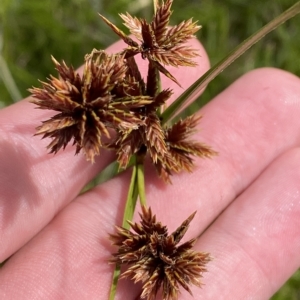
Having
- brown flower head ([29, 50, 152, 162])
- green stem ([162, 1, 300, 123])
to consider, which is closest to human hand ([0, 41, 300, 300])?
green stem ([162, 1, 300, 123])

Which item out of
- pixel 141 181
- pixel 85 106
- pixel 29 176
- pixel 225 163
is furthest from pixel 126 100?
pixel 225 163

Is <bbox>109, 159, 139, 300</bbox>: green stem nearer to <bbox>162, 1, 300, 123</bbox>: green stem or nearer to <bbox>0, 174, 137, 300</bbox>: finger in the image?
<bbox>0, 174, 137, 300</bbox>: finger

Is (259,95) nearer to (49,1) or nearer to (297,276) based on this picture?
(297,276)

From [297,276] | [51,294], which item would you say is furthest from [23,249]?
[297,276]

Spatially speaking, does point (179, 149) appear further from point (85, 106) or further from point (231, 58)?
point (85, 106)

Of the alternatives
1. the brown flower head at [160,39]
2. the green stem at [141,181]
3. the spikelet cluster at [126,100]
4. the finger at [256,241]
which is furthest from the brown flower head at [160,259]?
the brown flower head at [160,39]

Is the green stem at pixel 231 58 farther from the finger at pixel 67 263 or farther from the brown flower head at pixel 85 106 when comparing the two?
the finger at pixel 67 263

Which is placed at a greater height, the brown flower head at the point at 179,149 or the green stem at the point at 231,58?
the green stem at the point at 231,58
